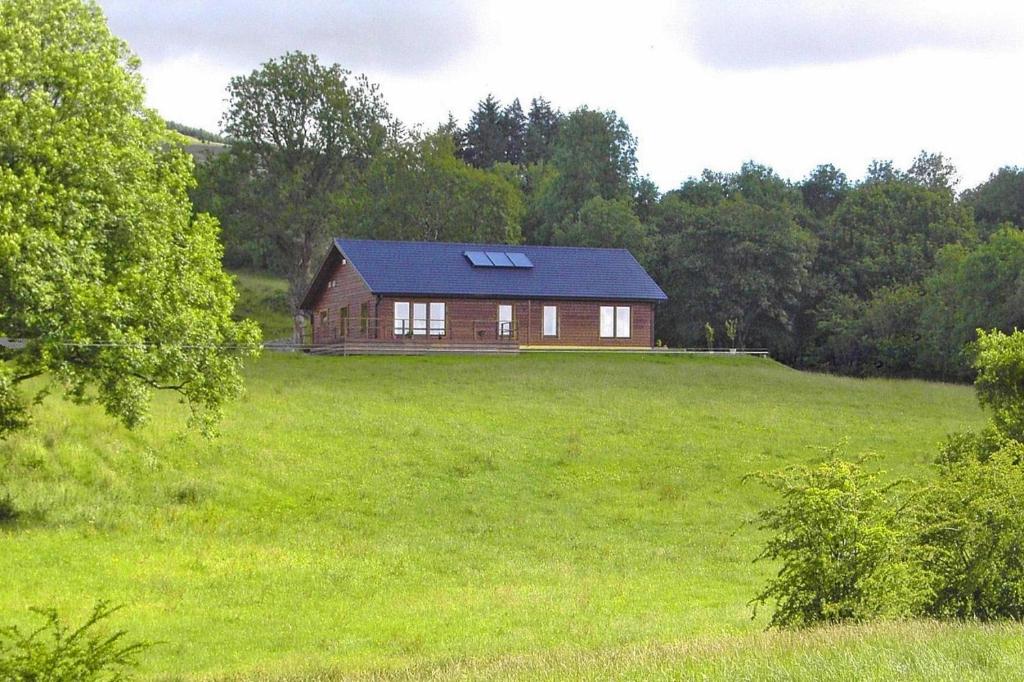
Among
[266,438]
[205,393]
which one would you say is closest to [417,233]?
[266,438]

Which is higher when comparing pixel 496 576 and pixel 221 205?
pixel 221 205

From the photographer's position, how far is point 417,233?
81812mm

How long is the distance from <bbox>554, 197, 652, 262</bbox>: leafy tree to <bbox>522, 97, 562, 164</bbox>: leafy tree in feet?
137

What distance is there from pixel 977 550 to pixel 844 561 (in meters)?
1.75

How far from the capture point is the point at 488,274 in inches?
2569

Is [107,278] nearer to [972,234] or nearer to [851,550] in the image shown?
[851,550]

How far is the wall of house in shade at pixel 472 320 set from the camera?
206 feet

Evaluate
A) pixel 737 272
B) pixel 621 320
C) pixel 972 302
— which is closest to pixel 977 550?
pixel 621 320

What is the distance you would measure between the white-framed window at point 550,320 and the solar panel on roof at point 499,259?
3.43 metres

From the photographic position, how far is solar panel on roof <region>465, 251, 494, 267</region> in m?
65.5

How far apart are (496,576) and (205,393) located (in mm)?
→ 8302

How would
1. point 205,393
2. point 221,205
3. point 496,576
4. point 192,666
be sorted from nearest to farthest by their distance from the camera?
point 192,666 → point 496,576 → point 205,393 → point 221,205

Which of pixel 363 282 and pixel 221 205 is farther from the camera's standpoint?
pixel 221 205

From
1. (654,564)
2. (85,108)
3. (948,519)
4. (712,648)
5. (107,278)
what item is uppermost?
(85,108)
